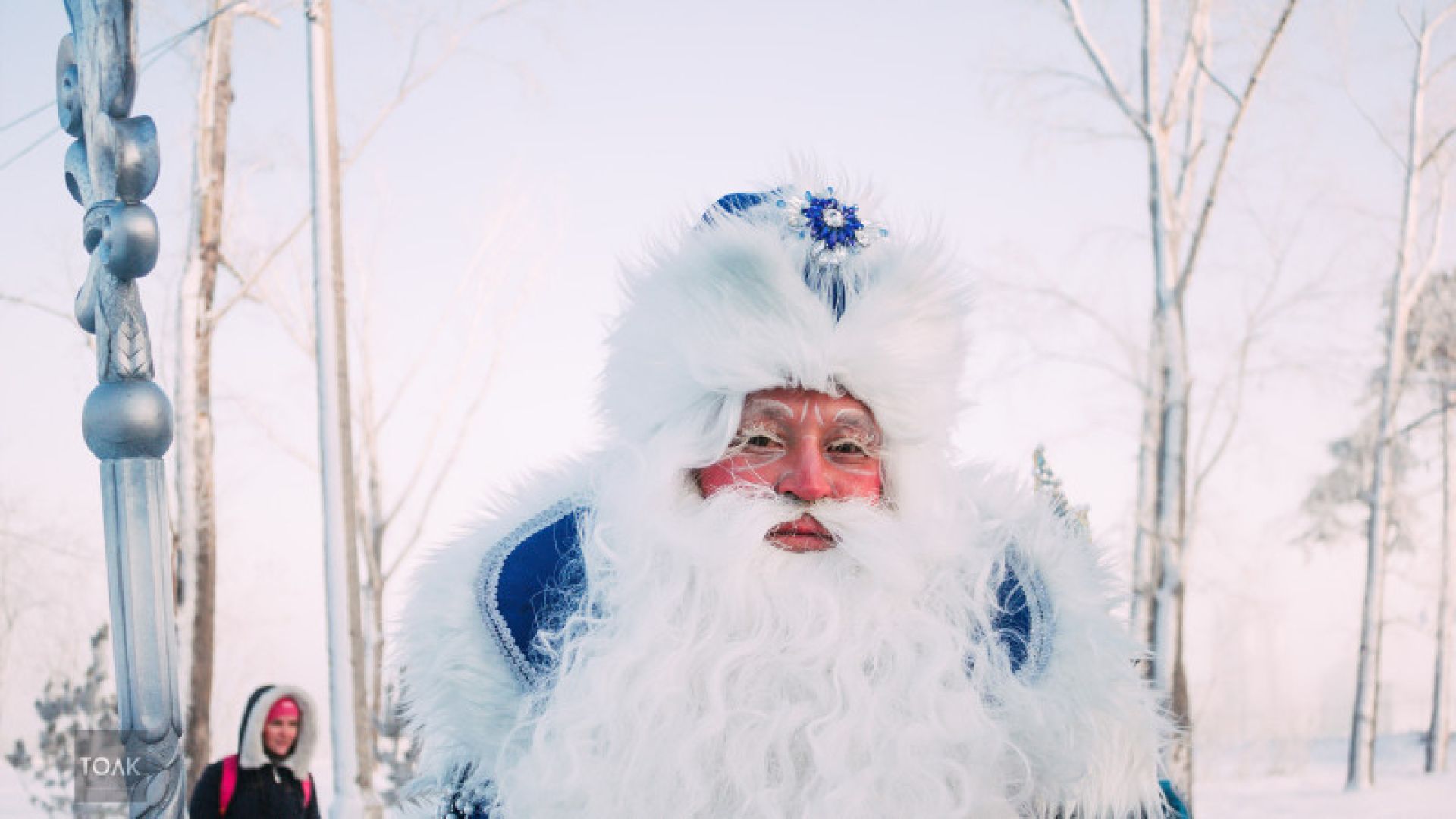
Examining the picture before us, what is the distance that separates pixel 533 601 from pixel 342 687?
540cm

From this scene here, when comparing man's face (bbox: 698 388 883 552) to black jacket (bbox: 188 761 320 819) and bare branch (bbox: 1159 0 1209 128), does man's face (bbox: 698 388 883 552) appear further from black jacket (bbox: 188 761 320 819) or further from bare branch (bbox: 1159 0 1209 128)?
bare branch (bbox: 1159 0 1209 128)

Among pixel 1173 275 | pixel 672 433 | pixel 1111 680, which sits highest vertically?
pixel 1173 275

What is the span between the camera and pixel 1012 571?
1800mm

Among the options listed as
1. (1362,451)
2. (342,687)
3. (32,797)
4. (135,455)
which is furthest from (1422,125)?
(32,797)

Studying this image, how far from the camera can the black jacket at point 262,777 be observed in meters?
5.25

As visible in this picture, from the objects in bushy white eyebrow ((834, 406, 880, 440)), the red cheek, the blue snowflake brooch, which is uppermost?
the blue snowflake brooch

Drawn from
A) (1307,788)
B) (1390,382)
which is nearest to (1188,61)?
(1390,382)

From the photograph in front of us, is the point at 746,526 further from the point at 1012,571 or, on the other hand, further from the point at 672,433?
the point at 1012,571

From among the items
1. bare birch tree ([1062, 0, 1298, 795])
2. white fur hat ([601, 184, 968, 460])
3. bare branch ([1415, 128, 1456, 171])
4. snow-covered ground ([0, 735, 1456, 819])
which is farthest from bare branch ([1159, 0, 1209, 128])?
white fur hat ([601, 184, 968, 460])

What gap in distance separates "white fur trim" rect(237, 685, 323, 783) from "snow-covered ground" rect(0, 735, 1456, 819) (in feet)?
19.3

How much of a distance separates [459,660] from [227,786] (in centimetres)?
410

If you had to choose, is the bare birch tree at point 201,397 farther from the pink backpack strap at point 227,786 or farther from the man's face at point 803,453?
the man's face at point 803,453

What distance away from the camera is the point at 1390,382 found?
12820 millimetres

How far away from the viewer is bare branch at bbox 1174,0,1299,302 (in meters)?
8.62
